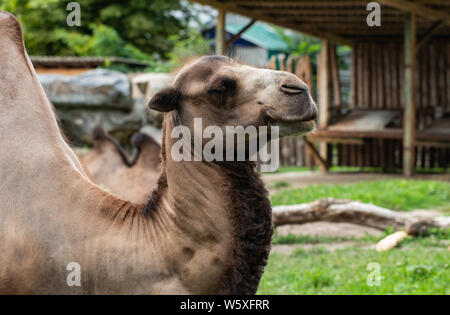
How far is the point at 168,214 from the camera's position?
272 cm

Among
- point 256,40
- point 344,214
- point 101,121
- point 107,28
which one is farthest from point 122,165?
point 256,40

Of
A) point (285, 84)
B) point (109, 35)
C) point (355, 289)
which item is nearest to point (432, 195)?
point (355, 289)

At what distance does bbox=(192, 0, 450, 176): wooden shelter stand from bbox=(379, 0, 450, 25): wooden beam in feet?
0.07

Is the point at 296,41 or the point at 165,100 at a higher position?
the point at 296,41

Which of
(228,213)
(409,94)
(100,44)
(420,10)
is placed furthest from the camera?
(100,44)

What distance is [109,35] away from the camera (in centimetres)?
2112

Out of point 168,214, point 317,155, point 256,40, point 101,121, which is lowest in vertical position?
point 317,155

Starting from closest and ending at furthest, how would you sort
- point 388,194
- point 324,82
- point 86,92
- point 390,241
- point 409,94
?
point 390,241, point 388,194, point 409,94, point 86,92, point 324,82

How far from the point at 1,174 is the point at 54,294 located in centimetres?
61

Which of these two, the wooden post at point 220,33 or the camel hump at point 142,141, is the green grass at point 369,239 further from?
the wooden post at point 220,33

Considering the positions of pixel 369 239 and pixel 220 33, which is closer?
pixel 369 239

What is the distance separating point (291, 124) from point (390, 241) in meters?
4.59

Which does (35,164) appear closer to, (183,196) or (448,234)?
(183,196)

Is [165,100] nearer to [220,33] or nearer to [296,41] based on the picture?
[220,33]
